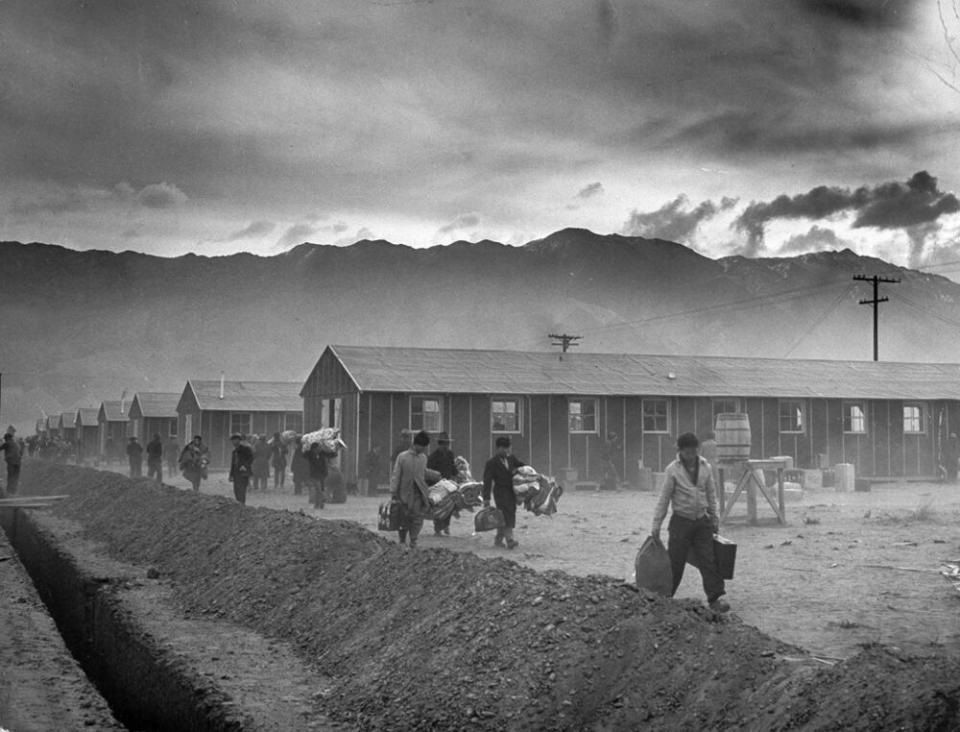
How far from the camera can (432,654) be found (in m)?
8.11

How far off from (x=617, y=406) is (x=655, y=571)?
75.2ft

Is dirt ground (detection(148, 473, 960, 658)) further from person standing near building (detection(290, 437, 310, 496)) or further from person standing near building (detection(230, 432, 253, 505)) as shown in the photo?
person standing near building (detection(290, 437, 310, 496))

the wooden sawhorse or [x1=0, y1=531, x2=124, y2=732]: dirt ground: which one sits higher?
the wooden sawhorse

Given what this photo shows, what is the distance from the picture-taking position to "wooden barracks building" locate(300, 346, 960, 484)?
97.8 feet

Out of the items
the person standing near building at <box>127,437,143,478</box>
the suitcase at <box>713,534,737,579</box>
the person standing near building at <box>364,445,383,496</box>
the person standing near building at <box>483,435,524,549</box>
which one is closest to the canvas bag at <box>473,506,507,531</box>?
the person standing near building at <box>483,435,524,549</box>

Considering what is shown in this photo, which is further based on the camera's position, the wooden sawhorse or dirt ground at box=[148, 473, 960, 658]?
the wooden sawhorse

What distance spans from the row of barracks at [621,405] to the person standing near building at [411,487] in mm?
14338

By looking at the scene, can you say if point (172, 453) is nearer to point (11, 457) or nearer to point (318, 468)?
point (11, 457)

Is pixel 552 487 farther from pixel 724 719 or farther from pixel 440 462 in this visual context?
pixel 724 719

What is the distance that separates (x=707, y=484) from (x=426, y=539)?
758 centimetres

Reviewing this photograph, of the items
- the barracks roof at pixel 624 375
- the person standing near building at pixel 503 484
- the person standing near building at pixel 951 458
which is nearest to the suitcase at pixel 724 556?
the person standing near building at pixel 503 484

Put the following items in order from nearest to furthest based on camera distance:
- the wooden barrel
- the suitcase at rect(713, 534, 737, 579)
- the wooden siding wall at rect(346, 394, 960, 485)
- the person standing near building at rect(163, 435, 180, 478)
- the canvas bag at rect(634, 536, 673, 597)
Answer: the canvas bag at rect(634, 536, 673, 597), the suitcase at rect(713, 534, 737, 579), the wooden barrel, the wooden siding wall at rect(346, 394, 960, 485), the person standing near building at rect(163, 435, 180, 478)

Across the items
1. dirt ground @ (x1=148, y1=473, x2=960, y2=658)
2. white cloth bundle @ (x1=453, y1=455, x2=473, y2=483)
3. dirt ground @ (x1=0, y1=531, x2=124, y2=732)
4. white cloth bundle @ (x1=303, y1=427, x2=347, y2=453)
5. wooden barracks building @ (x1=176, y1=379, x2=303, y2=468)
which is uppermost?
wooden barracks building @ (x1=176, y1=379, x2=303, y2=468)

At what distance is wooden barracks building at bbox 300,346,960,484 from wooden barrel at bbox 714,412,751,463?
43.6 ft
